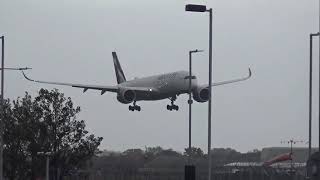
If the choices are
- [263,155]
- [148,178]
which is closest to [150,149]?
[263,155]

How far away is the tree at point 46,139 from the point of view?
4997 centimetres

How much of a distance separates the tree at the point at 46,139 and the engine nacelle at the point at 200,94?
30.5 meters

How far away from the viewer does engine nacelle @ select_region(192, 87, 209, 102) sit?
270ft

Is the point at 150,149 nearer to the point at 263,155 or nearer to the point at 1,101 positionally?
the point at 263,155

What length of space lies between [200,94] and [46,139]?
1351 inches

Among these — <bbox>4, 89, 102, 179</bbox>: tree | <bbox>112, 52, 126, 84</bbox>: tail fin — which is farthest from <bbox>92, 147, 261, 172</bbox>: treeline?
<bbox>4, 89, 102, 179</bbox>: tree

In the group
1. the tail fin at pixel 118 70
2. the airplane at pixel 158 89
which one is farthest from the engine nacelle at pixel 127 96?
the tail fin at pixel 118 70

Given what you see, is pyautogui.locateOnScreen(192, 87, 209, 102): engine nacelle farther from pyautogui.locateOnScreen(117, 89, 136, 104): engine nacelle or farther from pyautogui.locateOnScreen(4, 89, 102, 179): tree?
pyautogui.locateOnScreen(4, 89, 102, 179): tree

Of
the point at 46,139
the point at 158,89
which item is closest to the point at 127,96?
the point at 158,89

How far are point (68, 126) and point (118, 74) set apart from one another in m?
51.0

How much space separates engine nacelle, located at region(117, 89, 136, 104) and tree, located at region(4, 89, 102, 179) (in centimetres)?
3164

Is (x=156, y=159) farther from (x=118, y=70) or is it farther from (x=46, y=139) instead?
(x=46, y=139)

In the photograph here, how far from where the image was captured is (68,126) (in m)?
50.7

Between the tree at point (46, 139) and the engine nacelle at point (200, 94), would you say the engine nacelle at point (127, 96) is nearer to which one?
the engine nacelle at point (200, 94)
